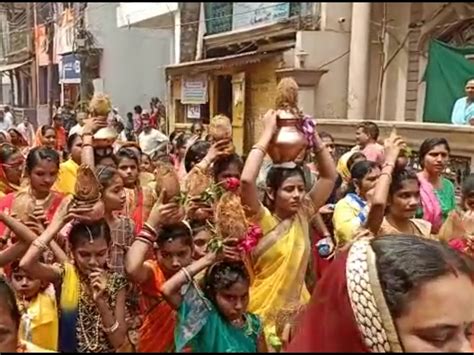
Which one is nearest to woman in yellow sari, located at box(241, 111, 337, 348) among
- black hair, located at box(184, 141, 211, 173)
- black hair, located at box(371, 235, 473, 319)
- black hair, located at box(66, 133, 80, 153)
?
black hair, located at box(184, 141, 211, 173)

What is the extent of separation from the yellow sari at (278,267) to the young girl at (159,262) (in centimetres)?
26

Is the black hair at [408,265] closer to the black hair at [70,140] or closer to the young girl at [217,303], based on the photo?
the young girl at [217,303]

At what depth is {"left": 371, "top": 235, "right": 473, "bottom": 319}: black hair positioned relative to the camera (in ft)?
3.35

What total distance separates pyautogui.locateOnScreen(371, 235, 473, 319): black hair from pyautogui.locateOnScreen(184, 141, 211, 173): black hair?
2198 millimetres

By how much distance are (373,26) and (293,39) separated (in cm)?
172

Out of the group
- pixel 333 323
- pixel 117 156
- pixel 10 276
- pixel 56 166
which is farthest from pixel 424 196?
pixel 333 323

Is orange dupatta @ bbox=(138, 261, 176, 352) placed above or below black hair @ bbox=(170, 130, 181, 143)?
below

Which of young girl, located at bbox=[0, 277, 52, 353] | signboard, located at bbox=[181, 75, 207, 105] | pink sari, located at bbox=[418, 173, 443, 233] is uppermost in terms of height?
signboard, located at bbox=[181, 75, 207, 105]

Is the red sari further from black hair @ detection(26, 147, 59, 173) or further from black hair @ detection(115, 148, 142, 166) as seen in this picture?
black hair @ detection(115, 148, 142, 166)

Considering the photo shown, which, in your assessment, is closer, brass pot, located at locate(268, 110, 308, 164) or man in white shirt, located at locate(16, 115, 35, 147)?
brass pot, located at locate(268, 110, 308, 164)

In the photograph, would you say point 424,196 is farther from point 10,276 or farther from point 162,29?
point 162,29

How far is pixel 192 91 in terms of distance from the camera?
5926 millimetres

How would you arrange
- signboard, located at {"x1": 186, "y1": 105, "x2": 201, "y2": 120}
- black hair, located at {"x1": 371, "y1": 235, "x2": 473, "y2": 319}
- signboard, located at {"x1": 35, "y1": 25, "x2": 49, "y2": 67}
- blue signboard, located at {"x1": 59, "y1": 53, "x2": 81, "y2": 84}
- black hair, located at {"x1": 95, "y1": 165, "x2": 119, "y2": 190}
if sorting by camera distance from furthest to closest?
signboard, located at {"x1": 186, "y1": 105, "x2": 201, "y2": 120} < signboard, located at {"x1": 35, "y1": 25, "x2": 49, "y2": 67} < blue signboard, located at {"x1": 59, "y1": 53, "x2": 81, "y2": 84} < black hair, located at {"x1": 95, "y1": 165, "x2": 119, "y2": 190} < black hair, located at {"x1": 371, "y1": 235, "x2": 473, "y2": 319}

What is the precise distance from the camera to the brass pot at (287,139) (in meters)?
2.45
